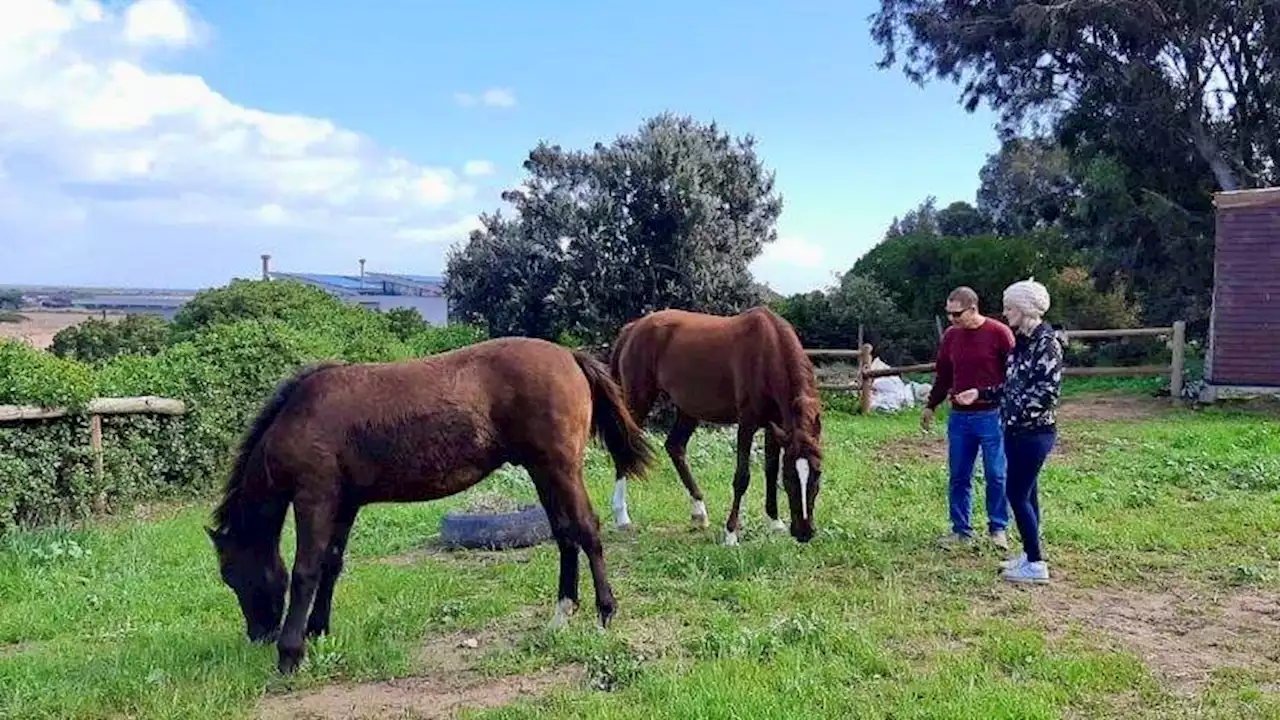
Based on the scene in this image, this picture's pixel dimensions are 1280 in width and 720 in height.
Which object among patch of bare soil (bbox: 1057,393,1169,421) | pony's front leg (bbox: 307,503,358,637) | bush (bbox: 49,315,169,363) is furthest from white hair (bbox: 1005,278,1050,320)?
bush (bbox: 49,315,169,363)

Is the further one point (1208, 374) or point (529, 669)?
point (1208, 374)

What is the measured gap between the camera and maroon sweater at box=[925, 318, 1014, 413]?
619 cm

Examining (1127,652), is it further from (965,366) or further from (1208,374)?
(1208,374)

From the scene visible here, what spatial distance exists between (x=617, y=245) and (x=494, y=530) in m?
9.18

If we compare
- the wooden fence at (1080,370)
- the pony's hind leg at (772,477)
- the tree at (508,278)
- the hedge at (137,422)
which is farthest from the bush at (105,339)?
the pony's hind leg at (772,477)

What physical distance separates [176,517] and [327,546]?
13.6ft

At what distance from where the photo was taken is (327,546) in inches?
182

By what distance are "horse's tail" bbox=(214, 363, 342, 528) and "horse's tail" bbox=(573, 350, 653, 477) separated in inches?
57.5

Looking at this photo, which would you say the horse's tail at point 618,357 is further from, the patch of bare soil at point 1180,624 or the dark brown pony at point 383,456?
the patch of bare soil at point 1180,624

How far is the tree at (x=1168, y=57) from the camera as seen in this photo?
762 inches

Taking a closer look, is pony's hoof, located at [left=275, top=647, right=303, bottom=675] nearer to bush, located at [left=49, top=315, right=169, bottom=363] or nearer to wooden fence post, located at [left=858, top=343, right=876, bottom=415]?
wooden fence post, located at [left=858, top=343, right=876, bottom=415]

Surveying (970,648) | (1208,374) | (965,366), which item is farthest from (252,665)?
(1208,374)

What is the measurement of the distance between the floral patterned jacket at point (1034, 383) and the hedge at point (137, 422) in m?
5.55

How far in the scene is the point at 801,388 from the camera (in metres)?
6.56
